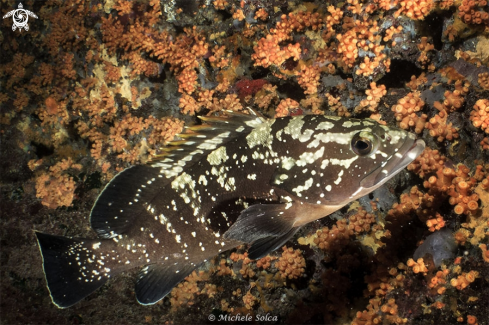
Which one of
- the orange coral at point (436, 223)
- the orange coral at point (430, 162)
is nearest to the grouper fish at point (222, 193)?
the orange coral at point (436, 223)

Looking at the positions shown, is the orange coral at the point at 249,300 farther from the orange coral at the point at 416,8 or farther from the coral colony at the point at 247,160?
the orange coral at the point at 416,8

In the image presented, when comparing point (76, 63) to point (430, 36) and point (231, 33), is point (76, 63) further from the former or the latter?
point (430, 36)

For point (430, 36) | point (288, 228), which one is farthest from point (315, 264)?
point (430, 36)

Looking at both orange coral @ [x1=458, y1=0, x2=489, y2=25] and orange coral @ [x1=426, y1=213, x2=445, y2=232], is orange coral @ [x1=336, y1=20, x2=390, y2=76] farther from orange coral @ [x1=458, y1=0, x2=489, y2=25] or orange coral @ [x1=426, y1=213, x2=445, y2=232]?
orange coral @ [x1=426, y1=213, x2=445, y2=232]

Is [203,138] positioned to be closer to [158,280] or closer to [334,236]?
[158,280]

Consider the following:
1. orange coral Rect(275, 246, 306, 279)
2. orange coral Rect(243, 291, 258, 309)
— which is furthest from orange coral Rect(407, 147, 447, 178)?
orange coral Rect(243, 291, 258, 309)

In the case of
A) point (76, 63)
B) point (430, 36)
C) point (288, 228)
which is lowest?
point (288, 228)

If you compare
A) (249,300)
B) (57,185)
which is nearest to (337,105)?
(249,300)

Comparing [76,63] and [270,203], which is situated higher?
[76,63]
